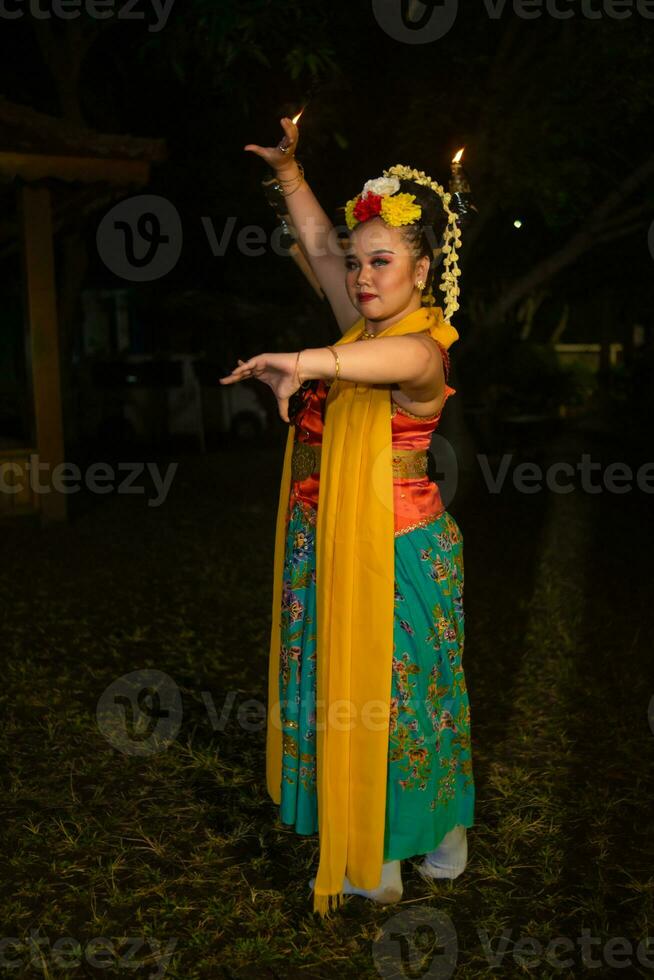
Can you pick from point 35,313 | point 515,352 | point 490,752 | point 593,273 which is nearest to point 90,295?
point 515,352

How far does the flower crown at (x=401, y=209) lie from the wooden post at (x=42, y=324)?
7.17 metres

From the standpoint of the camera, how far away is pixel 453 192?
2.89 meters

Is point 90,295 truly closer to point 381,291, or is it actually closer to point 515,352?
point 515,352

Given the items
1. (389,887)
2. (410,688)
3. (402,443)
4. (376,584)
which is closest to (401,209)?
(402,443)

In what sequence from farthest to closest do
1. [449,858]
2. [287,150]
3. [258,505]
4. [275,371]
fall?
[258,505], [449,858], [287,150], [275,371]

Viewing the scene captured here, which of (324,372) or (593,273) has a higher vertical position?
(593,273)

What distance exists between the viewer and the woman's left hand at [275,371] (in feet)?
7.91

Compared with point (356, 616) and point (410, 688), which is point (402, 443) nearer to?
point (356, 616)

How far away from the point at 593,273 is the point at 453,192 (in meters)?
16.5

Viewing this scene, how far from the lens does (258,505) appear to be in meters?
10.9

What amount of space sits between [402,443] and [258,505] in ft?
26.3

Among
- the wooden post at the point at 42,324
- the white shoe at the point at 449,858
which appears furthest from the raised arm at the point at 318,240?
the wooden post at the point at 42,324

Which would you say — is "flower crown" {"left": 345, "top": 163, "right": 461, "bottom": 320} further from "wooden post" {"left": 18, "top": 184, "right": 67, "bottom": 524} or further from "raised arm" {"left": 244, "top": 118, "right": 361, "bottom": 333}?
"wooden post" {"left": 18, "top": 184, "right": 67, "bottom": 524}

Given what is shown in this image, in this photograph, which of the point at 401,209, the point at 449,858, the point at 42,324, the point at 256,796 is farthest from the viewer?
the point at 42,324
